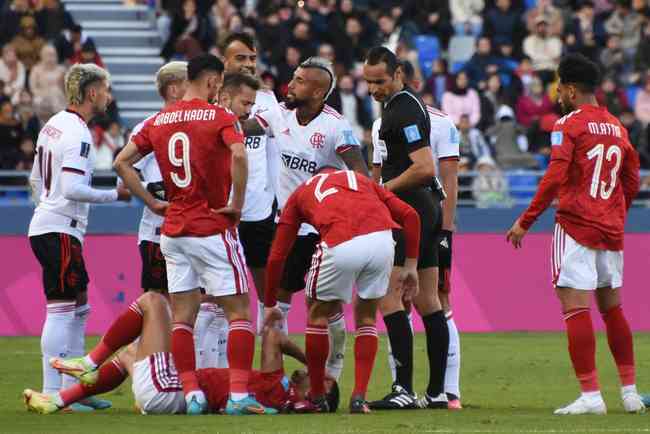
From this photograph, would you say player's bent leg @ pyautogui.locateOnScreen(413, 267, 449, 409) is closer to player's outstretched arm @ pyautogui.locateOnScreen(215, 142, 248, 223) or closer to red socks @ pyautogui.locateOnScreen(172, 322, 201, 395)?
player's outstretched arm @ pyautogui.locateOnScreen(215, 142, 248, 223)

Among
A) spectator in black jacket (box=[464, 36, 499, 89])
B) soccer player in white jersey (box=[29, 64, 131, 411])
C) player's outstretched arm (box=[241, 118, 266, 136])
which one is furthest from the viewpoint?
spectator in black jacket (box=[464, 36, 499, 89])

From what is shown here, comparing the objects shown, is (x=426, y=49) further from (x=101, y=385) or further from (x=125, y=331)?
(x=101, y=385)

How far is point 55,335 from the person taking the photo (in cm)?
1049

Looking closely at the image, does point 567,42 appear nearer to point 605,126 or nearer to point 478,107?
point 478,107

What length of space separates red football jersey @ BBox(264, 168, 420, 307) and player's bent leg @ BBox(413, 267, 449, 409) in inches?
30.0

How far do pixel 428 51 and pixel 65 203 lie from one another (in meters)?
14.8

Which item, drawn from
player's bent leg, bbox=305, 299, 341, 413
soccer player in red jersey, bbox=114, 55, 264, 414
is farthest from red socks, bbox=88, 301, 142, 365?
player's bent leg, bbox=305, 299, 341, 413

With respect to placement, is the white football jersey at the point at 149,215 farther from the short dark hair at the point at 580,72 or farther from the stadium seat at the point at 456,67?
the stadium seat at the point at 456,67

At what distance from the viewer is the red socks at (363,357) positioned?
955 cm

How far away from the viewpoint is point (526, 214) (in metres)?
9.65

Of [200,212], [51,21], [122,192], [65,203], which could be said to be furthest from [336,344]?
[51,21]

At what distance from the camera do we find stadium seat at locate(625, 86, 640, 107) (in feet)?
79.6

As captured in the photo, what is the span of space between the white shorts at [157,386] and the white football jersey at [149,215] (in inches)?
53.9

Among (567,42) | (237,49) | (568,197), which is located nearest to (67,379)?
(237,49)
